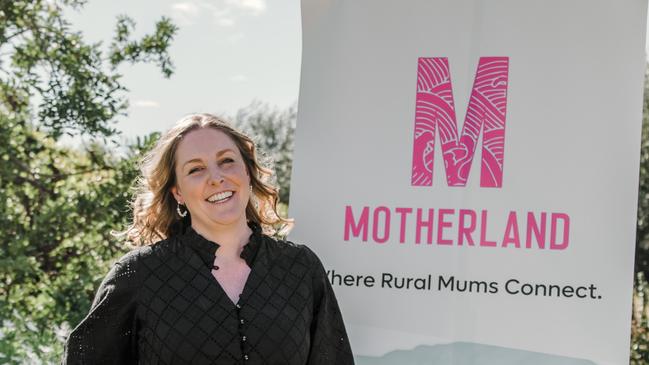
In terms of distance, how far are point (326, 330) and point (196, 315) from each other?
403 mm

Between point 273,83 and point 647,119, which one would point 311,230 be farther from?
point 273,83

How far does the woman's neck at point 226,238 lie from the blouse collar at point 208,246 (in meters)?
0.01

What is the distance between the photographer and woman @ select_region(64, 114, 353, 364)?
2.68 meters

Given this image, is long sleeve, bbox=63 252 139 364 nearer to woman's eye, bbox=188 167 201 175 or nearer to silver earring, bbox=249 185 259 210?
woman's eye, bbox=188 167 201 175

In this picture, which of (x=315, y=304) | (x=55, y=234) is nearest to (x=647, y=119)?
(x=55, y=234)

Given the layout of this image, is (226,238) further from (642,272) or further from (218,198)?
(642,272)

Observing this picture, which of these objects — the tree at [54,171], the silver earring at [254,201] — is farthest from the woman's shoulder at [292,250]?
the tree at [54,171]

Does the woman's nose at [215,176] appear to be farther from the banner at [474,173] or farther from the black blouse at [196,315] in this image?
the banner at [474,173]

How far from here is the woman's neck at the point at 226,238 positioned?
2826 millimetres

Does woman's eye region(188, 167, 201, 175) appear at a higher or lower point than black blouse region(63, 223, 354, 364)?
higher

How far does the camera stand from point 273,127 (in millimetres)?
19812

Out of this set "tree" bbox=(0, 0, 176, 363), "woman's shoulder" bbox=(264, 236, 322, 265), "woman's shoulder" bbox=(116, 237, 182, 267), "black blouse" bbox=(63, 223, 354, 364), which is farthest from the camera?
"tree" bbox=(0, 0, 176, 363)

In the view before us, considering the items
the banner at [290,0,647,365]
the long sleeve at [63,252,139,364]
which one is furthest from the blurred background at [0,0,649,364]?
the long sleeve at [63,252,139,364]

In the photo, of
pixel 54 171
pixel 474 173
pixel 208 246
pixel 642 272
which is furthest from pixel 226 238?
pixel 642 272
